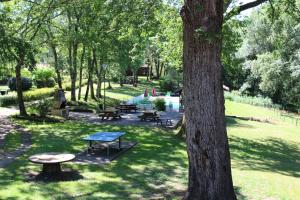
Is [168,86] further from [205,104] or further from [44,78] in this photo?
[205,104]

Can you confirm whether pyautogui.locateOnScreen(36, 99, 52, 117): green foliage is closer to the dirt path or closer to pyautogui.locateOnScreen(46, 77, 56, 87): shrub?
the dirt path

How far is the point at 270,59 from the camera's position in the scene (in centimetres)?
4706

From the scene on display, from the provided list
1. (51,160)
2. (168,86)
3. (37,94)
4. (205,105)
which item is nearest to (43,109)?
(37,94)

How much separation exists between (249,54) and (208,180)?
5088 cm

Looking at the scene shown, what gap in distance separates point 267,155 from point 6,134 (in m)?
12.9

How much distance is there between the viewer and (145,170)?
14000 mm

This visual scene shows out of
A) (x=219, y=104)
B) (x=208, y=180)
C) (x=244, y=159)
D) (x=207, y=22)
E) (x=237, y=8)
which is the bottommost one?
(x=244, y=159)

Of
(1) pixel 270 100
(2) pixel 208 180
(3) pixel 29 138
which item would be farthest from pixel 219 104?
(1) pixel 270 100

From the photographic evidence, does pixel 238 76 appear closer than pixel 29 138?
No

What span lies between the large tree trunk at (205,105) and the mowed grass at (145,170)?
195cm

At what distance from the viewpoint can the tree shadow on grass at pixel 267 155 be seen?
17156 mm

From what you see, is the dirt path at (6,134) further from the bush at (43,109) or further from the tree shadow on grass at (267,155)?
the tree shadow on grass at (267,155)

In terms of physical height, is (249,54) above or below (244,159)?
above

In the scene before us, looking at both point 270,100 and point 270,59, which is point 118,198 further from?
point 270,100
